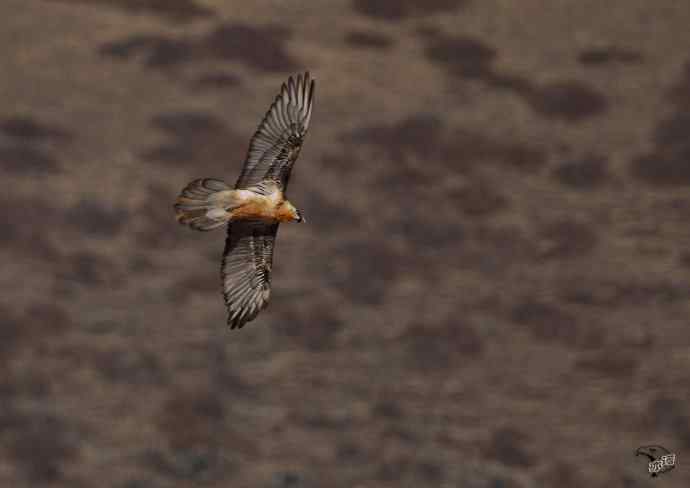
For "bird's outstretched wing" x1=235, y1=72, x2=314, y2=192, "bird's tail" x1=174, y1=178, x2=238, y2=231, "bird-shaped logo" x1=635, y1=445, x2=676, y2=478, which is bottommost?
"bird's tail" x1=174, y1=178, x2=238, y2=231

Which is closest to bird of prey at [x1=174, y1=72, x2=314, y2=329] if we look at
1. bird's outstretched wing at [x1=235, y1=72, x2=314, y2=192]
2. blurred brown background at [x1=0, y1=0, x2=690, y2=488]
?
bird's outstretched wing at [x1=235, y1=72, x2=314, y2=192]

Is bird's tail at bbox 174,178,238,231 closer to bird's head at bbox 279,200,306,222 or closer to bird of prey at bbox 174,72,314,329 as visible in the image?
bird of prey at bbox 174,72,314,329

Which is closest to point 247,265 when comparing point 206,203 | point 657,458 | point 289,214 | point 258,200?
point 258,200

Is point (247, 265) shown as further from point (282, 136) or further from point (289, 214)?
point (289, 214)

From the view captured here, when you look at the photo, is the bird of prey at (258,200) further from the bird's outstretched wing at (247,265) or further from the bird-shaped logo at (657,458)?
the bird-shaped logo at (657,458)

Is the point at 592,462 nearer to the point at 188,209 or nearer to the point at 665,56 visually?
the point at 665,56

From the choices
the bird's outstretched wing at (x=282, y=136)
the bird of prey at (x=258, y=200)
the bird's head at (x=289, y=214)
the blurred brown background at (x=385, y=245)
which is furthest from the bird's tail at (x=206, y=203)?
the blurred brown background at (x=385, y=245)

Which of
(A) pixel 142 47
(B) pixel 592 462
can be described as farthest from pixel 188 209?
(A) pixel 142 47
